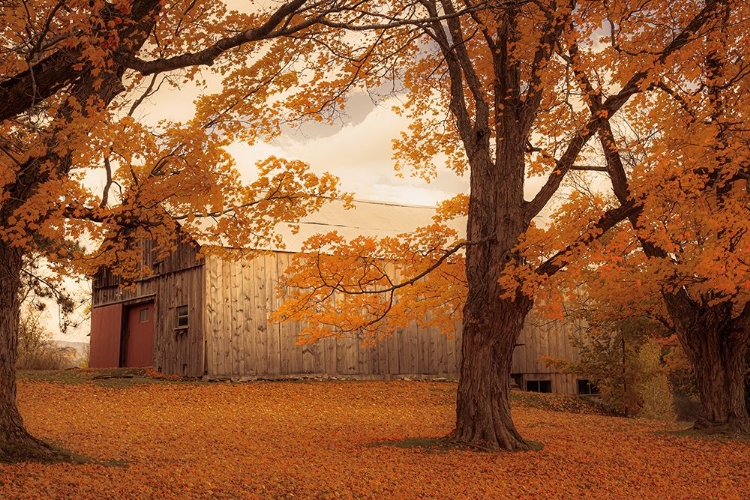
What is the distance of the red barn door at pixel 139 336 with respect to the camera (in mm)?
25500

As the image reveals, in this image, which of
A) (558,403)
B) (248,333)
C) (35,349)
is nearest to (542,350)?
(558,403)

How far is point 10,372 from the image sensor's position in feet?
31.3

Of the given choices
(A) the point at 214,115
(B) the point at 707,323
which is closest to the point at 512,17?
(A) the point at 214,115

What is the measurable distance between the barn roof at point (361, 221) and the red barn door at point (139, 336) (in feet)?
18.7

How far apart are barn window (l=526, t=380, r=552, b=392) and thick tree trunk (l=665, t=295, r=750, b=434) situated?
13.3 m

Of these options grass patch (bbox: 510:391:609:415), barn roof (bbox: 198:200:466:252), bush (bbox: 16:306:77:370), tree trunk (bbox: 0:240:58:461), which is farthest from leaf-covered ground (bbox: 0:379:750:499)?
bush (bbox: 16:306:77:370)

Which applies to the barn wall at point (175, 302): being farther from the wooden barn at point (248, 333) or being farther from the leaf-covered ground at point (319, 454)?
Answer: the leaf-covered ground at point (319, 454)

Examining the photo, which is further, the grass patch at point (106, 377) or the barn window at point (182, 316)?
the barn window at point (182, 316)

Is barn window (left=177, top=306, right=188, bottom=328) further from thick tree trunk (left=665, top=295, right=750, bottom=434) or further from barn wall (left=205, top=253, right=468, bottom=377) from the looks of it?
thick tree trunk (left=665, top=295, right=750, bottom=434)

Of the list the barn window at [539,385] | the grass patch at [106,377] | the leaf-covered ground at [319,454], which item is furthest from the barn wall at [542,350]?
the grass patch at [106,377]

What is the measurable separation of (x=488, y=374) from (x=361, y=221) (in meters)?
15.7

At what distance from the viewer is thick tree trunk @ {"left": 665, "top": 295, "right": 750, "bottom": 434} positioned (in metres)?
14.7

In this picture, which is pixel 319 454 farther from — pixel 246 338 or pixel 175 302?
pixel 175 302

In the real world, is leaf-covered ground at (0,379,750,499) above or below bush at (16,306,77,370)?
below
